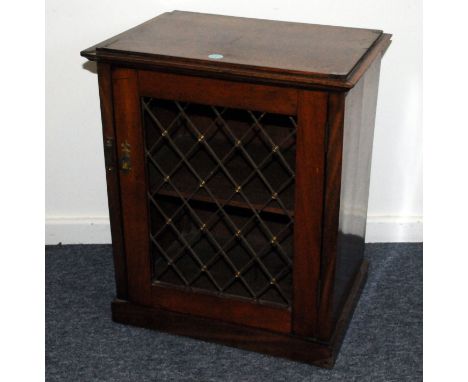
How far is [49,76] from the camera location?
206cm

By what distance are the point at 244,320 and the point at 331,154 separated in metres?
0.51

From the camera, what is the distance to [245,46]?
158cm

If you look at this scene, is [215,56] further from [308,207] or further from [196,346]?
[196,346]

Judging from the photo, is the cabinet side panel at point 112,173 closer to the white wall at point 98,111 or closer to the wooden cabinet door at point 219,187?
the wooden cabinet door at point 219,187

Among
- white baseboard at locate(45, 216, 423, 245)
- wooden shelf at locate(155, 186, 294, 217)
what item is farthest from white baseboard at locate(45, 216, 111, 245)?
wooden shelf at locate(155, 186, 294, 217)

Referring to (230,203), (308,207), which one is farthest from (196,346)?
(308,207)

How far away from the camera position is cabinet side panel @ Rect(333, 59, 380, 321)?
1552mm

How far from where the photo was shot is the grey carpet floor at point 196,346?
170 centimetres

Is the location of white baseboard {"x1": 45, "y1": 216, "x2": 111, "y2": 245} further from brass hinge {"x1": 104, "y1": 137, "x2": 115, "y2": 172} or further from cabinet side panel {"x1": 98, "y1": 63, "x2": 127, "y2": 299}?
brass hinge {"x1": 104, "y1": 137, "x2": 115, "y2": 172}

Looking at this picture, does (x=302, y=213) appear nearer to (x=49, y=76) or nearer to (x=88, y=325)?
A: (x=88, y=325)

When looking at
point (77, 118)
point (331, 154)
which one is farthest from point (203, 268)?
point (77, 118)

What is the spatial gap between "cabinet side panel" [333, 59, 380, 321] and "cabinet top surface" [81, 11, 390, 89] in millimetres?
79

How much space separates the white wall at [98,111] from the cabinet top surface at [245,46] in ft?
A: 0.64

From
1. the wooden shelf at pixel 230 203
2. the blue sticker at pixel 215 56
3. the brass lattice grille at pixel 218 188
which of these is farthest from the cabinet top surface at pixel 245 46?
the wooden shelf at pixel 230 203
